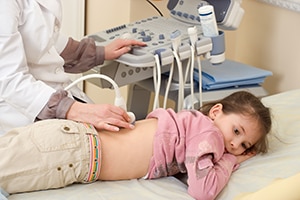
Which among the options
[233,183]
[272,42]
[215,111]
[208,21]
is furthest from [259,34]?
[233,183]

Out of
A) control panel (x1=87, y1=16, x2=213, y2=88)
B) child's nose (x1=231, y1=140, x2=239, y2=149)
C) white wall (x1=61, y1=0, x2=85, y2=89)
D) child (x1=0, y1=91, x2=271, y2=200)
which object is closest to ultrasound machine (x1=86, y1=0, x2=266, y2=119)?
control panel (x1=87, y1=16, x2=213, y2=88)

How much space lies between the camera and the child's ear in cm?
147

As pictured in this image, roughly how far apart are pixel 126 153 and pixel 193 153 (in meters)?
0.17

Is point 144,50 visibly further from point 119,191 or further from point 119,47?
point 119,191

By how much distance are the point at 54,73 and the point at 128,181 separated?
415 mm

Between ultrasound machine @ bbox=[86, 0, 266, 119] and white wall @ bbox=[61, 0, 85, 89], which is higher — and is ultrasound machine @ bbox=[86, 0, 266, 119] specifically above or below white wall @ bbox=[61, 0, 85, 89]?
above

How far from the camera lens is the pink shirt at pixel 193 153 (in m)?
1.29

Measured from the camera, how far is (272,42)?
2.26 m

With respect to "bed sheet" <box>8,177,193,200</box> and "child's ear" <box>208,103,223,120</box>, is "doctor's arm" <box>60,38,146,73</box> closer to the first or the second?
"child's ear" <box>208,103,223,120</box>

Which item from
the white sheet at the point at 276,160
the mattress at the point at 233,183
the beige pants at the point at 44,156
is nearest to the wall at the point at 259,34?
the white sheet at the point at 276,160

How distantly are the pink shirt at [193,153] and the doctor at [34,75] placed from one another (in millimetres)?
107

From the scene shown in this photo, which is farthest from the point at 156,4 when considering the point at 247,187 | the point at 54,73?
the point at 247,187

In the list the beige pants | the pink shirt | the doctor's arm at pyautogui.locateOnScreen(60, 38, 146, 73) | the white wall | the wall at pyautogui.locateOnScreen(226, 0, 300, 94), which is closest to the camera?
the beige pants

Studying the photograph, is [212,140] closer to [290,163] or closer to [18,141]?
[290,163]
